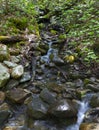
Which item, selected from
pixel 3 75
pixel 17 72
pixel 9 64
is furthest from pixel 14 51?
pixel 3 75

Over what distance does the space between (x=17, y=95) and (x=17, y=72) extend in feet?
3.12

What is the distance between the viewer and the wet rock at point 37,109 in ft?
16.0

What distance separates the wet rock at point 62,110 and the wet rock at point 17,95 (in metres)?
0.79

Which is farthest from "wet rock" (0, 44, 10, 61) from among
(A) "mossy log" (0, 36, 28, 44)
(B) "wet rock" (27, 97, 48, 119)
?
(B) "wet rock" (27, 97, 48, 119)

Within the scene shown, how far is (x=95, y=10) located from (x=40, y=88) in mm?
4704

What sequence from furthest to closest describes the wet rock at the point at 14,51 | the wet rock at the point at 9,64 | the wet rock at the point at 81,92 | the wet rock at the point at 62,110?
the wet rock at the point at 14,51, the wet rock at the point at 9,64, the wet rock at the point at 81,92, the wet rock at the point at 62,110

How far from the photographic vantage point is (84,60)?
23.4 feet

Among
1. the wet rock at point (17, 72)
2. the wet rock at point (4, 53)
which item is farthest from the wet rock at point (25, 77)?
the wet rock at point (4, 53)

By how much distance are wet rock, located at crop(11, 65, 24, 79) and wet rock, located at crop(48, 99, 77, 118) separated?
62.5 inches

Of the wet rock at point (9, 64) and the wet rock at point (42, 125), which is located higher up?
the wet rock at point (9, 64)

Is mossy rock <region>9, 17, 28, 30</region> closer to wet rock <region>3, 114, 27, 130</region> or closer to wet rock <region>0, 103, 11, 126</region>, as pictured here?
wet rock <region>0, 103, 11, 126</region>

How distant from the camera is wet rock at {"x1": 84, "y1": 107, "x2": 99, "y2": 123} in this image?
191 inches

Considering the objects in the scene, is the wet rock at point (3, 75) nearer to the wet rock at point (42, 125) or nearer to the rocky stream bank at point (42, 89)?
the rocky stream bank at point (42, 89)

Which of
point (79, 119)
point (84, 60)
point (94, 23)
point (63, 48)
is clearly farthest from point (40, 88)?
point (94, 23)
